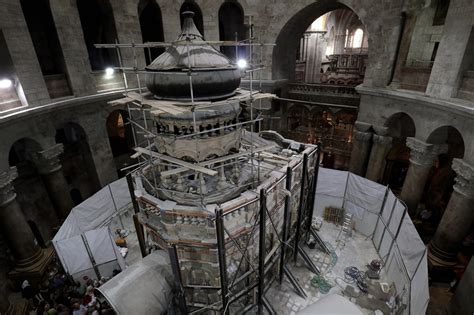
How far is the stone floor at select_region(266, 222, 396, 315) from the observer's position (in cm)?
1089

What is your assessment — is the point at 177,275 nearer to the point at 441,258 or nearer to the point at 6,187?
the point at 6,187

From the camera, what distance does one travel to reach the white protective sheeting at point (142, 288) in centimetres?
704

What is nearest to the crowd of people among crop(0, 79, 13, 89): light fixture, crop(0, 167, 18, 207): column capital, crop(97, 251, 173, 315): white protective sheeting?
crop(97, 251, 173, 315): white protective sheeting

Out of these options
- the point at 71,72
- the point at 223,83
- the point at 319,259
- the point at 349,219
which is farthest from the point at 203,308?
the point at 71,72

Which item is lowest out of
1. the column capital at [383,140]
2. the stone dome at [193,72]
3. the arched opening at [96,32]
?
the column capital at [383,140]

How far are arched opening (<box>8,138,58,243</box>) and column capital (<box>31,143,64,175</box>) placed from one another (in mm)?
806

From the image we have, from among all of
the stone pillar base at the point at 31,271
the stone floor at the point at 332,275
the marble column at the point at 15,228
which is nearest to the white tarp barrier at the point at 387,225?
the stone floor at the point at 332,275

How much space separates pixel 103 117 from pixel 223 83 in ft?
38.8

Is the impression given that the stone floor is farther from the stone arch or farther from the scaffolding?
the stone arch

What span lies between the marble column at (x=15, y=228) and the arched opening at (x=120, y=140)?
753 centimetres

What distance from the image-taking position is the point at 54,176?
587 inches

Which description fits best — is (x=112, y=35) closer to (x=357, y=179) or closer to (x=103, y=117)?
(x=103, y=117)

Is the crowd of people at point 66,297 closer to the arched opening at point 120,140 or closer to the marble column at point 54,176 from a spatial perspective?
the marble column at point 54,176

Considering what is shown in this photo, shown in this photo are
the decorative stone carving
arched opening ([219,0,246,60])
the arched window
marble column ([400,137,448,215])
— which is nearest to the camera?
marble column ([400,137,448,215])
